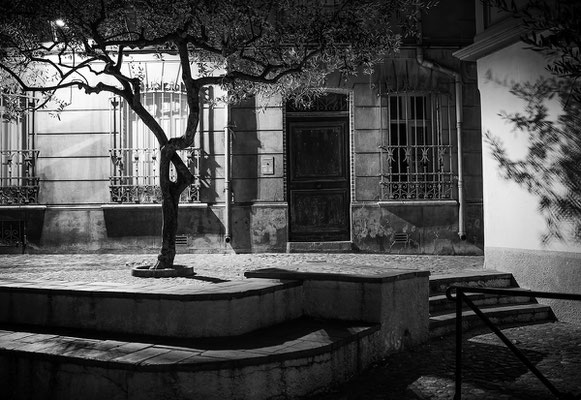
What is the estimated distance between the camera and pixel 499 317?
723 cm

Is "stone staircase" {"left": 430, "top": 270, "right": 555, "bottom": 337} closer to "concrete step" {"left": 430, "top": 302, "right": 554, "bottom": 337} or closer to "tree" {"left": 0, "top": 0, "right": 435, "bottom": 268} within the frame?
"concrete step" {"left": 430, "top": 302, "right": 554, "bottom": 337}

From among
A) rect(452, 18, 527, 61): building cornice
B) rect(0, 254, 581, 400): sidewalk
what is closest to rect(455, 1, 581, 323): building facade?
rect(452, 18, 527, 61): building cornice

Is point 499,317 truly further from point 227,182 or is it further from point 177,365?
point 227,182

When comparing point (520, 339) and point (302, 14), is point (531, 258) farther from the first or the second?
point (302, 14)

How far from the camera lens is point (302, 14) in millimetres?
7805

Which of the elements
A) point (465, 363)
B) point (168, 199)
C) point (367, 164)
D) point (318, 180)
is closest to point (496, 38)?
point (367, 164)

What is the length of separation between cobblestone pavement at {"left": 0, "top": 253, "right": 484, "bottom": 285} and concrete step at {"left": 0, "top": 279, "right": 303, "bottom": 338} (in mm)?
1138

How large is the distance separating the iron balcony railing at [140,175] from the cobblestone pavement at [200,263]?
1.34 m

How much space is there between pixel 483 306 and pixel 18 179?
10.2 m

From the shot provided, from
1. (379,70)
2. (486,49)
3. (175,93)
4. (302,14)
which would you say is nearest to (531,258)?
(486,49)

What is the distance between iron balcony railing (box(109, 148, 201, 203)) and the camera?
1220 cm

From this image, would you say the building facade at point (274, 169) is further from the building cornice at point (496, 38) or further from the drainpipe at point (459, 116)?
the building cornice at point (496, 38)

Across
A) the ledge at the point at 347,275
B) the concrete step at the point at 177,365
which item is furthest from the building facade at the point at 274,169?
the concrete step at the point at 177,365

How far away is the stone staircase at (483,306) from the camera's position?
22.7 feet
